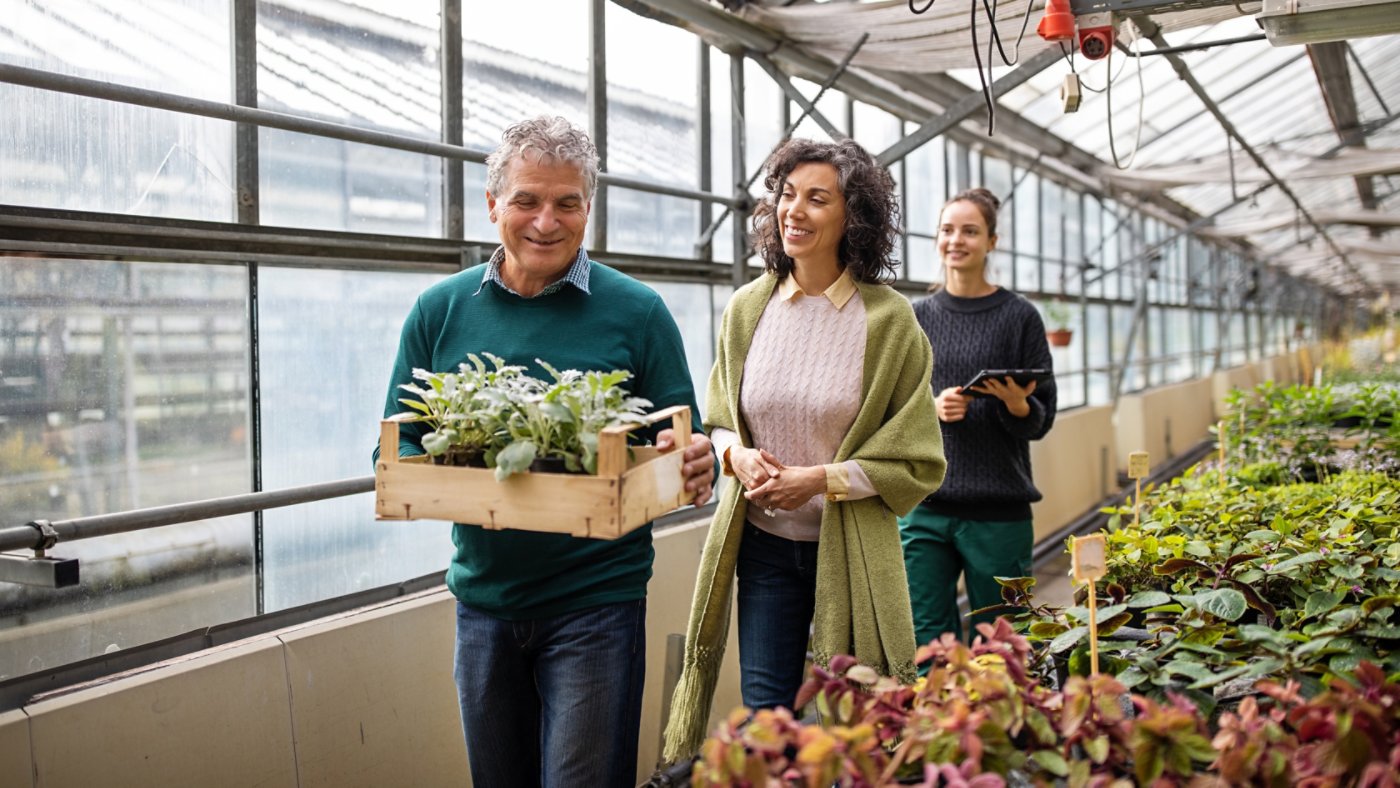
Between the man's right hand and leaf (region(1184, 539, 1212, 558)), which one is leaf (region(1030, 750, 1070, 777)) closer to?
leaf (region(1184, 539, 1212, 558))

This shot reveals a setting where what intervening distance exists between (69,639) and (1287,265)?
71.7 ft

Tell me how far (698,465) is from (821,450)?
369 millimetres

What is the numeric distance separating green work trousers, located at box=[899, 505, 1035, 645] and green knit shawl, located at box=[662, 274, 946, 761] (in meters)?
0.66

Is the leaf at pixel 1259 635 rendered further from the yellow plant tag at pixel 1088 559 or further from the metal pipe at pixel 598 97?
the metal pipe at pixel 598 97

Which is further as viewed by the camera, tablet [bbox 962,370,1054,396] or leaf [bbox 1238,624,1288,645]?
tablet [bbox 962,370,1054,396]

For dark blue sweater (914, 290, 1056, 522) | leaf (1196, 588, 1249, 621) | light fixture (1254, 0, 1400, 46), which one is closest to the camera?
leaf (1196, 588, 1249, 621)

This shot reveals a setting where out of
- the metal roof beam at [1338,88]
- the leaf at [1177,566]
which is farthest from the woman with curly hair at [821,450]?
the metal roof beam at [1338,88]

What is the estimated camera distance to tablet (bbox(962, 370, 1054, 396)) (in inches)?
97.3

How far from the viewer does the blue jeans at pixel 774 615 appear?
6.07 ft

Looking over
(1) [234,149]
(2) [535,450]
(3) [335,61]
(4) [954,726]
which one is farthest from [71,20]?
(4) [954,726]

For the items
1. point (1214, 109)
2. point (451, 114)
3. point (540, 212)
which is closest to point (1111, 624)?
point (540, 212)

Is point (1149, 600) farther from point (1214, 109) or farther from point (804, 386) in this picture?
point (1214, 109)

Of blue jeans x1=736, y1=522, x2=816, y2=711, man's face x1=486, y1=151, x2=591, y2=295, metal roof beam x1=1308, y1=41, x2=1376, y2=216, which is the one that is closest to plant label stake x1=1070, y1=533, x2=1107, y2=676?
blue jeans x1=736, y1=522, x2=816, y2=711

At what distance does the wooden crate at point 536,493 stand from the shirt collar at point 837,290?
1.83 ft
